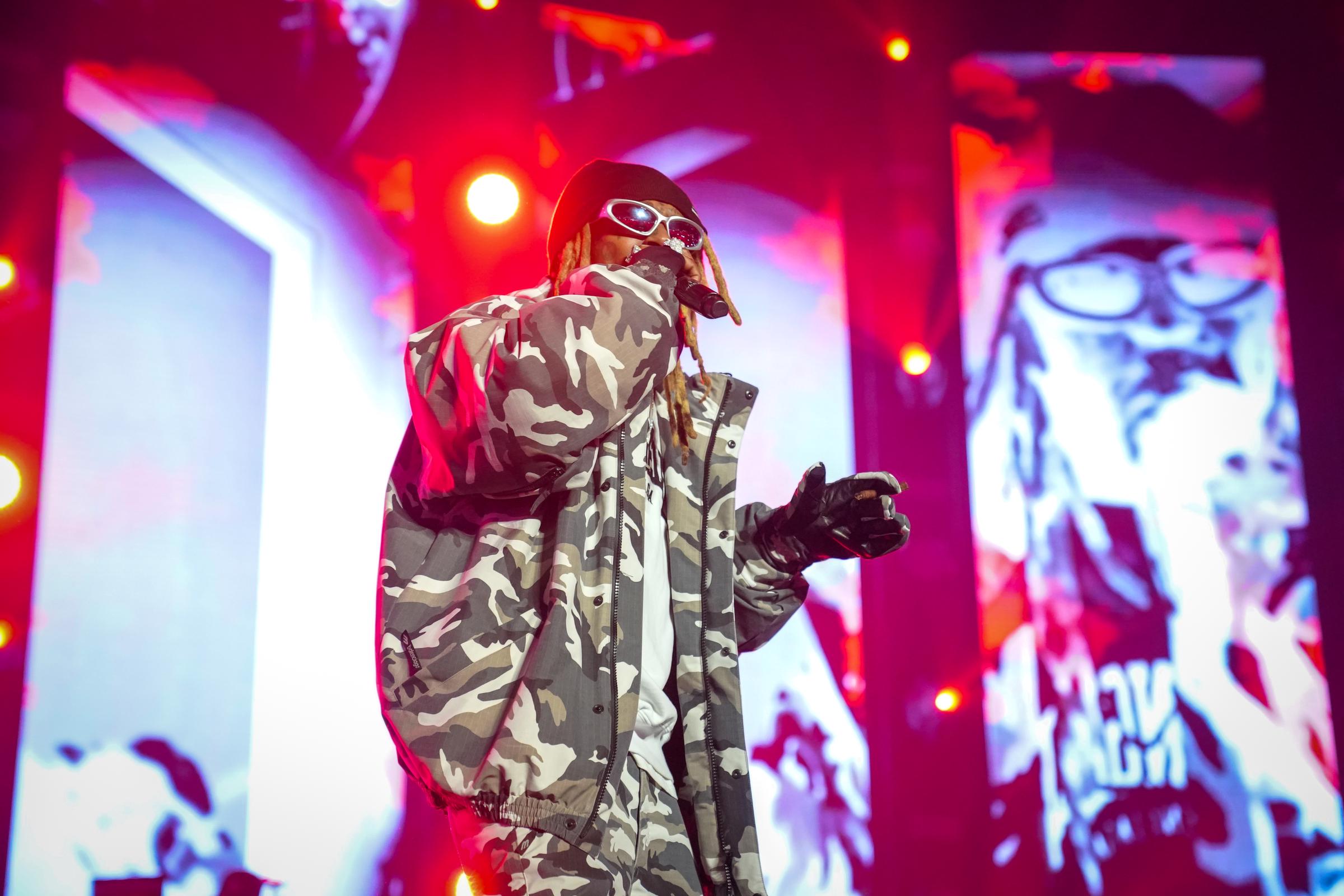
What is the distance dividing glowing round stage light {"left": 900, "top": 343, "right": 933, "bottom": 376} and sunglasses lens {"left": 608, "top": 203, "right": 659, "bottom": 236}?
4.15 feet

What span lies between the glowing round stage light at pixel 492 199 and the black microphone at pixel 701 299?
129 centimetres

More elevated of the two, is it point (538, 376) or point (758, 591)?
point (538, 376)

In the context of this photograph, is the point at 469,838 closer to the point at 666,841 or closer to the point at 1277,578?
the point at 666,841

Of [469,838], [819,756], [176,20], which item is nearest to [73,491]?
[176,20]

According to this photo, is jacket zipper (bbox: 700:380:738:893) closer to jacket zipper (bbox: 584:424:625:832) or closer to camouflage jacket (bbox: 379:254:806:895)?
camouflage jacket (bbox: 379:254:806:895)

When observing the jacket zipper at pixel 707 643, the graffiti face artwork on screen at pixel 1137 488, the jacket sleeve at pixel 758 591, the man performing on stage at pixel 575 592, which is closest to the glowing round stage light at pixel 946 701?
the graffiti face artwork on screen at pixel 1137 488

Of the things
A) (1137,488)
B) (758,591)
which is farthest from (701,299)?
(1137,488)

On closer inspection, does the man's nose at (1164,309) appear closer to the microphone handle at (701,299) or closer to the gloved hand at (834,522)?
the gloved hand at (834,522)

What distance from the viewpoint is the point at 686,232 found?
5.40 feet

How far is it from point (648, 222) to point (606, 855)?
92cm

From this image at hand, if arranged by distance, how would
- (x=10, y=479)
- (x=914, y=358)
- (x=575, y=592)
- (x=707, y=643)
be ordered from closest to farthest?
1. (x=575, y=592)
2. (x=707, y=643)
3. (x=10, y=479)
4. (x=914, y=358)

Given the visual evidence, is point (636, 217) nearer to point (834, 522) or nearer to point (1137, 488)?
point (834, 522)

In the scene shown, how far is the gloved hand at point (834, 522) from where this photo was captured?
1.59 metres

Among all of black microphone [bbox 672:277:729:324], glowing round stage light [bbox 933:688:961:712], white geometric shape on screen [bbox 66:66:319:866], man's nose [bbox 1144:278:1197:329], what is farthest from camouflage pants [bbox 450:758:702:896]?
man's nose [bbox 1144:278:1197:329]
